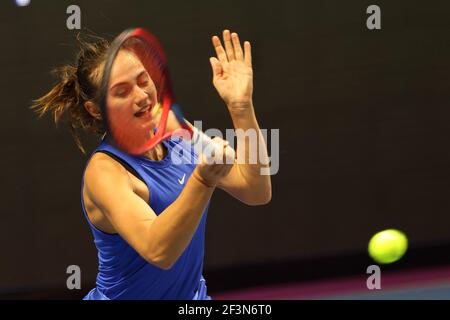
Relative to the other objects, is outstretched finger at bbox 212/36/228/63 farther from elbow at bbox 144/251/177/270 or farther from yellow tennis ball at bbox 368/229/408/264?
yellow tennis ball at bbox 368/229/408/264

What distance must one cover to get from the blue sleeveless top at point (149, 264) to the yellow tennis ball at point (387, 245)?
7.46ft

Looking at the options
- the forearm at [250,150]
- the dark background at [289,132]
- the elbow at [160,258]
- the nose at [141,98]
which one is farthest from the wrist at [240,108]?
the dark background at [289,132]

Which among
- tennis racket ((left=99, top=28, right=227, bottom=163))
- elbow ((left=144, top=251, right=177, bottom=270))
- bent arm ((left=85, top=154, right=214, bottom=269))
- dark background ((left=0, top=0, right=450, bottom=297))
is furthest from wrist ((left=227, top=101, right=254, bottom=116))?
dark background ((left=0, top=0, right=450, bottom=297))

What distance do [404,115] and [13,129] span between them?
200 cm

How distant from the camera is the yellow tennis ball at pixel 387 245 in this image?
14.5 ft

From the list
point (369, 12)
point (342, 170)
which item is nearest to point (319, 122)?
point (342, 170)

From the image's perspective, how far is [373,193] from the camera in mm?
4363

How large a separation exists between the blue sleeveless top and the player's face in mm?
119

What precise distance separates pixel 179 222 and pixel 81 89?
61 centimetres

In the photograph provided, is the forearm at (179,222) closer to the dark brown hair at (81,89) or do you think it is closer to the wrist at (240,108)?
the wrist at (240,108)

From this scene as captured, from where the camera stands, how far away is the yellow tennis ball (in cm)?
441

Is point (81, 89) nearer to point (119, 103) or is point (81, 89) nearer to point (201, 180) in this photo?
point (119, 103)

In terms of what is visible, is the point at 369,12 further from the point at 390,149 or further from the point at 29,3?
the point at 29,3

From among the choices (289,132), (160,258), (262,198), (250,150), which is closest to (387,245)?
(289,132)
